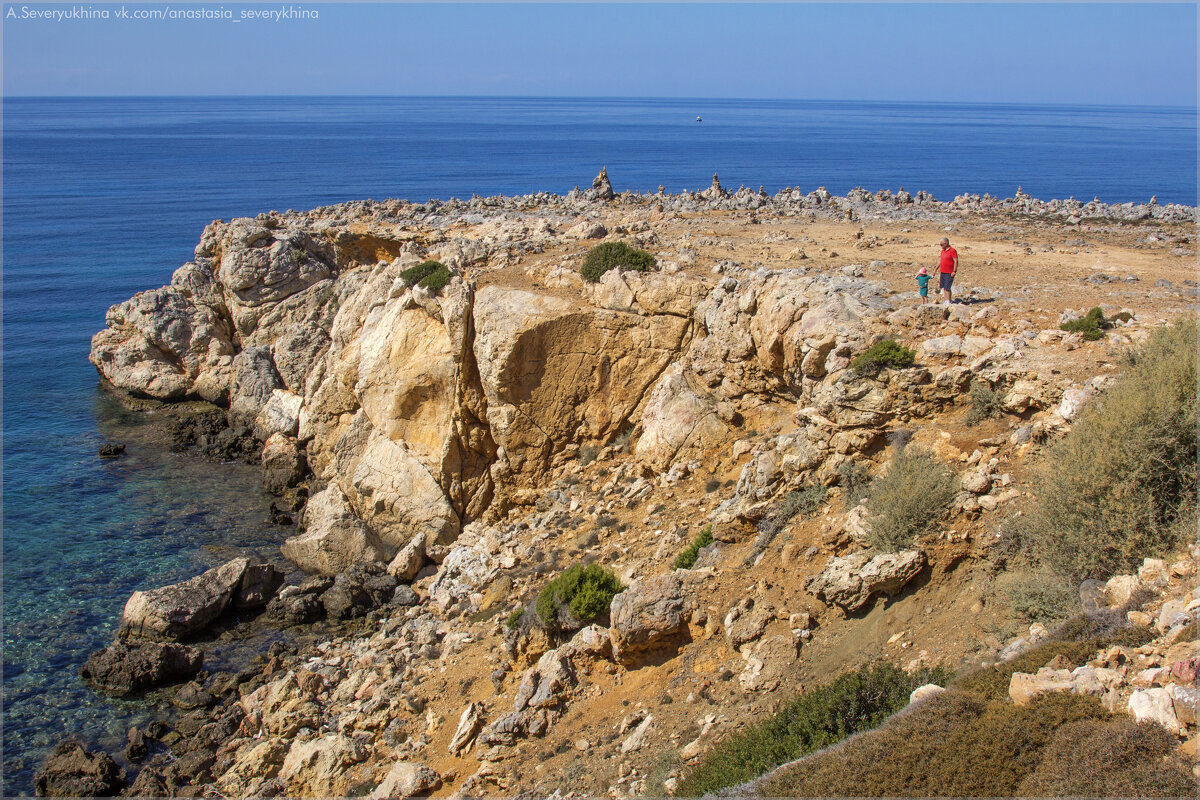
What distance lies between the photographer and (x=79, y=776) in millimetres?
15266

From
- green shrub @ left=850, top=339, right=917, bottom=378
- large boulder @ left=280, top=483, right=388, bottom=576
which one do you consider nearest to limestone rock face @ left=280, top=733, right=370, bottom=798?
large boulder @ left=280, top=483, right=388, bottom=576

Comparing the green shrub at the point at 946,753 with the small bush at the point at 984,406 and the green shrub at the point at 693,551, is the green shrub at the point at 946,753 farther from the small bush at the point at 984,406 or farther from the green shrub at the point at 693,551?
the green shrub at the point at 693,551

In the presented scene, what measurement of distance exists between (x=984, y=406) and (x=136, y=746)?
18706mm

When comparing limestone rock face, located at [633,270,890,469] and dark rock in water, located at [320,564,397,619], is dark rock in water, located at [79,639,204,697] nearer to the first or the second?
dark rock in water, located at [320,564,397,619]

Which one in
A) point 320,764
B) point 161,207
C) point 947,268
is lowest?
point 320,764

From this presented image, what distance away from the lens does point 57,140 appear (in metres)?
146

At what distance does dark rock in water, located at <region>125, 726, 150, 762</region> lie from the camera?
632 inches

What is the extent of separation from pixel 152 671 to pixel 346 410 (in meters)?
11.7

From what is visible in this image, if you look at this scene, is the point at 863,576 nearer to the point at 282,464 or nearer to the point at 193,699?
the point at 193,699

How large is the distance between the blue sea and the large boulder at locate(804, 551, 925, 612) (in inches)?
613

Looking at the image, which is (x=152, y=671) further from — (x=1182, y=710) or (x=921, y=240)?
(x=921, y=240)

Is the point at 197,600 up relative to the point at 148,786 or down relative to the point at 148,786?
up

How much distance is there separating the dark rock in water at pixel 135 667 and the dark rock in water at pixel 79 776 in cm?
220

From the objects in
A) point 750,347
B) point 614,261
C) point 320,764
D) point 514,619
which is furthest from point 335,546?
point 750,347
